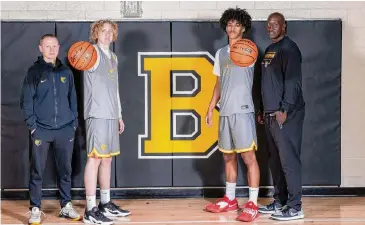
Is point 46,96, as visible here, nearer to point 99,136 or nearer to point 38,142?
point 38,142

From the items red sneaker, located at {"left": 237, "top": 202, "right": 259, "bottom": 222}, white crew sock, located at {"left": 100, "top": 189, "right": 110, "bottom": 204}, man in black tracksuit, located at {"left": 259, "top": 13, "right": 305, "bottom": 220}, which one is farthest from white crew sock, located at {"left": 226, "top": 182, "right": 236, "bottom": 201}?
white crew sock, located at {"left": 100, "top": 189, "right": 110, "bottom": 204}

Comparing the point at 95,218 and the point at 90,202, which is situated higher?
the point at 90,202

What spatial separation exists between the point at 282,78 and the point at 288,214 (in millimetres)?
1093

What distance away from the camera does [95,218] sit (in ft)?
17.7

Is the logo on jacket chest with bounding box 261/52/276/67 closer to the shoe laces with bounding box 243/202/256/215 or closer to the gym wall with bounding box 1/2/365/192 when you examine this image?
the gym wall with bounding box 1/2/365/192

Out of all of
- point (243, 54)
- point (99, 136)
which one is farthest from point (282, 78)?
point (99, 136)

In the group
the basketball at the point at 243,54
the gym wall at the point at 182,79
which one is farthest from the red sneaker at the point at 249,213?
the basketball at the point at 243,54

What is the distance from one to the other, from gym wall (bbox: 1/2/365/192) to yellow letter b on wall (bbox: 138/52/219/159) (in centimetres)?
3

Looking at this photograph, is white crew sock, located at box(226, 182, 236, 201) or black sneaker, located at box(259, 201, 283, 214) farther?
white crew sock, located at box(226, 182, 236, 201)

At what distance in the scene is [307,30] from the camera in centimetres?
628

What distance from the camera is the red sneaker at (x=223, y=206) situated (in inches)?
229

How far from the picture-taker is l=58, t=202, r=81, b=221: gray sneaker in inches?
218

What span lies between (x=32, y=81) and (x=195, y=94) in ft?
5.19

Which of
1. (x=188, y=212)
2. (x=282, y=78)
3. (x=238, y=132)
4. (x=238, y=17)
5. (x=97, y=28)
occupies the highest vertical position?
(x=238, y=17)
